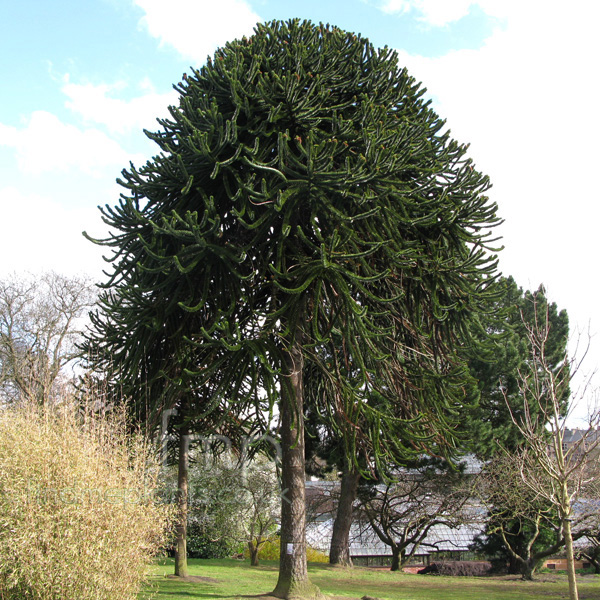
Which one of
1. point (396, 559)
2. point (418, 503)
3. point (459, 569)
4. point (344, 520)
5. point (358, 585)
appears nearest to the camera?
point (358, 585)

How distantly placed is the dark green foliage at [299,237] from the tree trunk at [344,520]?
6.87 metres

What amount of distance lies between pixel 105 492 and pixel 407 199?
6298mm

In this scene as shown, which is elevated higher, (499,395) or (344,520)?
(499,395)

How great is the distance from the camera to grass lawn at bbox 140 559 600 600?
10.5 m

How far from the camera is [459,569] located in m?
19.1

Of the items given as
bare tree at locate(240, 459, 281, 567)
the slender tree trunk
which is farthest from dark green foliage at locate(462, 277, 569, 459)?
bare tree at locate(240, 459, 281, 567)

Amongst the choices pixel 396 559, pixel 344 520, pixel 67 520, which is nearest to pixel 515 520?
pixel 396 559

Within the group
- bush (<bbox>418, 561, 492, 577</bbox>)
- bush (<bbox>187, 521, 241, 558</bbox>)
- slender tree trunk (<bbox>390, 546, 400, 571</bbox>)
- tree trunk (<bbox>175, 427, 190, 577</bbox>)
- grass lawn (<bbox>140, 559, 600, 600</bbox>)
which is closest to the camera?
grass lawn (<bbox>140, 559, 600, 600</bbox>)

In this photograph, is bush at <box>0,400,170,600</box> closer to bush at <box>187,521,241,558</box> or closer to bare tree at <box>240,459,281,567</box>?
bare tree at <box>240,459,281,567</box>

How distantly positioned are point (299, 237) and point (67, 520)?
5214 mm

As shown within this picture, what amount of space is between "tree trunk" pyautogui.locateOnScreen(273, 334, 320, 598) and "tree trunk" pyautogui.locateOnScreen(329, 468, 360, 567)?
756cm

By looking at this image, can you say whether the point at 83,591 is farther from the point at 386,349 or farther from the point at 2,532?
the point at 386,349

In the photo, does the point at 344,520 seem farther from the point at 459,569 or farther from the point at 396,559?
the point at 459,569

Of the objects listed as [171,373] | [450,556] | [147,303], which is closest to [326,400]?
[171,373]
